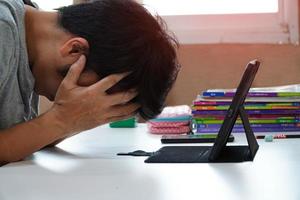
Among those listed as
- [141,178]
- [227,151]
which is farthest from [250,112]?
[141,178]

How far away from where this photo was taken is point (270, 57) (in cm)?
194

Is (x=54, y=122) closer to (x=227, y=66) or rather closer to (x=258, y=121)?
(x=258, y=121)

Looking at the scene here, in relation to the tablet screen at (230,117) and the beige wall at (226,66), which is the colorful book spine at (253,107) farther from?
the beige wall at (226,66)

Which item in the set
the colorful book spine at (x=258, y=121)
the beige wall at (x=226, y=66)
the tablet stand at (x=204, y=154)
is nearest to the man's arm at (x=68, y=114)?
the tablet stand at (x=204, y=154)

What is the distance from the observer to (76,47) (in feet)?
3.07

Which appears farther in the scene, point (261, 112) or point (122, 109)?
point (261, 112)

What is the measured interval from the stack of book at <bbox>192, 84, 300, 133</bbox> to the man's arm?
0.34m

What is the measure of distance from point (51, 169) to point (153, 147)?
0.30 m

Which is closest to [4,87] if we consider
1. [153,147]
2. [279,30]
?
[153,147]

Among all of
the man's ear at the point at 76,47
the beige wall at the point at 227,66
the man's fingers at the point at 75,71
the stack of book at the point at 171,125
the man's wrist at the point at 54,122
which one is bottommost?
the man's wrist at the point at 54,122

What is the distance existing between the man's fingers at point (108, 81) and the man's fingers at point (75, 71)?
0.13 ft

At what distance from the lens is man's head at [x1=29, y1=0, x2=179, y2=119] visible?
Answer: 0.92 metres

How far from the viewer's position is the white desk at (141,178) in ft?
2.03

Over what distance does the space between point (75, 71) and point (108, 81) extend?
0.06 meters
